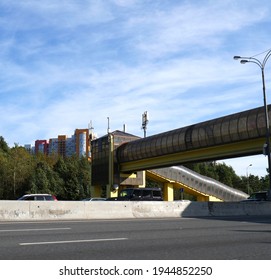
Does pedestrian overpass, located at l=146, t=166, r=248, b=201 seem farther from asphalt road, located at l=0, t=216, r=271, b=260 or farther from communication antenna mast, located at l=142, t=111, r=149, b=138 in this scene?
asphalt road, located at l=0, t=216, r=271, b=260

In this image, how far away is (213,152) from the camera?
45594mm

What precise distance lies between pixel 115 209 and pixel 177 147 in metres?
27.0

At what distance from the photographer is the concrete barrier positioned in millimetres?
20359

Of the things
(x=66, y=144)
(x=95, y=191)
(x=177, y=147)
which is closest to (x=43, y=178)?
(x=95, y=191)

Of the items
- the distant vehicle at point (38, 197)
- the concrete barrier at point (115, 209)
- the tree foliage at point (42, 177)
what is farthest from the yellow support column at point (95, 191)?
the concrete barrier at point (115, 209)

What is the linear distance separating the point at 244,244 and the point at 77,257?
4.14 meters

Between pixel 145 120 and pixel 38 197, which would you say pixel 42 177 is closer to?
pixel 145 120

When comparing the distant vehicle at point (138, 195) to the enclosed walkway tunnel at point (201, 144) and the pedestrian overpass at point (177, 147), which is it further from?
the pedestrian overpass at point (177, 147)

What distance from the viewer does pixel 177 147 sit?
49.4 m

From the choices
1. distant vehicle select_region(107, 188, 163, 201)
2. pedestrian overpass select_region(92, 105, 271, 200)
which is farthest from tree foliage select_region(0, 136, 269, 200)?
distant vehicle select_region(107, 188, 163, 201)

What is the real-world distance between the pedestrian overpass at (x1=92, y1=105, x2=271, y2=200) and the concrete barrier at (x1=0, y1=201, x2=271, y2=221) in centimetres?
1236

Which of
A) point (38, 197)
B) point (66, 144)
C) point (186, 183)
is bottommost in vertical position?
point (38, 197)
